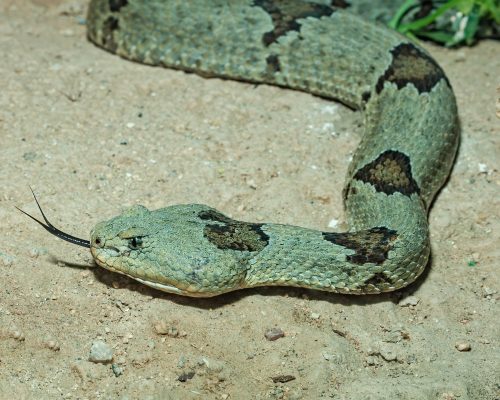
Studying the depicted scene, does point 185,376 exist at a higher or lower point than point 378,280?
lower

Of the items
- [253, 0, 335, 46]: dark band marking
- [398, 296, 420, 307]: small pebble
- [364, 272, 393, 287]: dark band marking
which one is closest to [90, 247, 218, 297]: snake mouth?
[364, 272, 393, 287]: dark band marking

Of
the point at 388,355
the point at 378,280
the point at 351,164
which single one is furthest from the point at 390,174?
the point at 388,355

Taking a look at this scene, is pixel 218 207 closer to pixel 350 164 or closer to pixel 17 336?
pixel 350 164

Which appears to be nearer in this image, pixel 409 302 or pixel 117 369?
pixel 117 369

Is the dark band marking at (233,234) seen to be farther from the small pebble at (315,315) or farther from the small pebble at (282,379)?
the small pebble at (282,379)

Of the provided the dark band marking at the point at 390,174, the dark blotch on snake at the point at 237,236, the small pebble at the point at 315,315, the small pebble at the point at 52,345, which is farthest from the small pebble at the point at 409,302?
the small pebble at the point at 52,345

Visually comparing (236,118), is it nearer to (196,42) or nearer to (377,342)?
(196,42)
